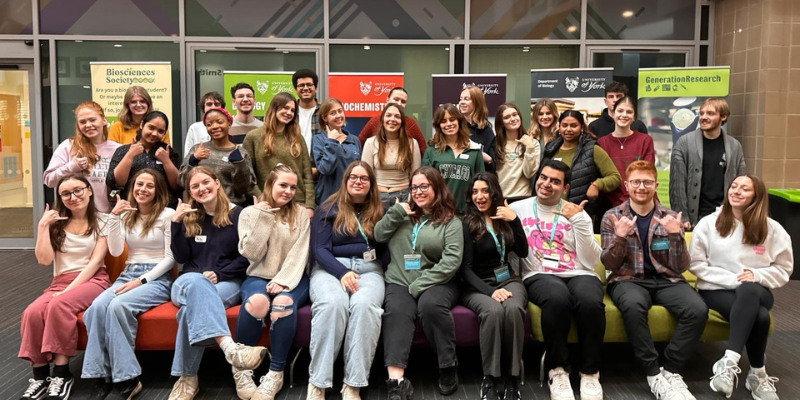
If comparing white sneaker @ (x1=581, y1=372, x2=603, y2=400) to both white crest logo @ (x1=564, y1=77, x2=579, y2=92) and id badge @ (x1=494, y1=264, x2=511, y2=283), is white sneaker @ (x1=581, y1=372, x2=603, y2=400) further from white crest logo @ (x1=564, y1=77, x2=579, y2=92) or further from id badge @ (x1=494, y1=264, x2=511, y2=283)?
white crest logo @ (x1=564, y1=77, x2=579, y2=92)

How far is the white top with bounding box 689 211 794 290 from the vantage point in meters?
3.56

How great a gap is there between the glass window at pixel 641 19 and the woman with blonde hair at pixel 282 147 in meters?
4.60

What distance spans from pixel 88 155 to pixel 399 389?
2713mm

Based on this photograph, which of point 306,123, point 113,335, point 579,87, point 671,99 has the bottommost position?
point 113,335

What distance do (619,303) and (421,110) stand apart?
14.6 ft

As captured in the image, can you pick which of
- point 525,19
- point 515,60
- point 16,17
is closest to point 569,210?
point 515,60

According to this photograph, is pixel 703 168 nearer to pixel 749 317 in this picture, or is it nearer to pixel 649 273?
pixel 649 273

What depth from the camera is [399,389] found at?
328cm

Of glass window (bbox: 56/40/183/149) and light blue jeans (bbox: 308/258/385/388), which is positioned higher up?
glass window (bbox: 56/40/183/149)

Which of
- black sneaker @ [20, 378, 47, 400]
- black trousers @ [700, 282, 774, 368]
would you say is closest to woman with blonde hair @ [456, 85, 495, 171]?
black trousers @ [700, 282, 774, 368]

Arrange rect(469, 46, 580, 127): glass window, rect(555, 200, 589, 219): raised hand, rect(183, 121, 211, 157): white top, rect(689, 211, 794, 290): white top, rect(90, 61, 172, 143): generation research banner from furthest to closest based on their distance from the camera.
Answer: rect(469, 46, 580, 127): glass window → rect(90, 61, 172, 143): generation research banner → rect(183, 121, 211, 157): white top → rect(555, 200, 589, 219): raised hand → rect(689, 211, 794, 290): white top

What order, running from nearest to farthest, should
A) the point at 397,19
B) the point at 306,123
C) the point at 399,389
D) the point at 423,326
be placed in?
the point at 399,389, the point at 423,326, the point at 306,123, the point at 397,19

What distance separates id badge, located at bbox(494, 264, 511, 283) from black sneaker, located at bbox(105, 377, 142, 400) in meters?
2.14

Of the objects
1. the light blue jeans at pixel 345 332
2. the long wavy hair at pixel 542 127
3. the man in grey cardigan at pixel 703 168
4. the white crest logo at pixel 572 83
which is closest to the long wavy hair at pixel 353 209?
the light blue jeans at pixel 345 332
